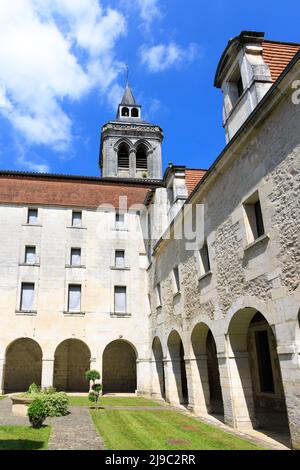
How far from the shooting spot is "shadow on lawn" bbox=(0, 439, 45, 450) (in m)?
7.51

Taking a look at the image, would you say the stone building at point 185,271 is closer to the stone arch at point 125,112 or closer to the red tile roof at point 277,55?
the red tile roof at point 277,55

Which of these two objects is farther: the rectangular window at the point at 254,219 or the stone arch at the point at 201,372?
the stone arch at the point at 201,372

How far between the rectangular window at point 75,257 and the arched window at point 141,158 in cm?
2317

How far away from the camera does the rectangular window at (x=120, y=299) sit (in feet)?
73.8

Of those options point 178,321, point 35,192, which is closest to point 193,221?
point 178,321

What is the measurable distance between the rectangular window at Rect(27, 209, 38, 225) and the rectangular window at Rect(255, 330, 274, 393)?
14.8 metres

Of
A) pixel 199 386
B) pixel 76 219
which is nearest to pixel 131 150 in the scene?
pixel 76 219

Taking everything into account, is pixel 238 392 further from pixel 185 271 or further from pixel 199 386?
pixel 185 271

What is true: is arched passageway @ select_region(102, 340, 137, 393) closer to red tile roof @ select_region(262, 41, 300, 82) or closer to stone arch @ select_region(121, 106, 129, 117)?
red tile roof @ select_region(262, 41, 300, 82)

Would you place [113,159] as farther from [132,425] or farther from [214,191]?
[132,425]

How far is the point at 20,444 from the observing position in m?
7.84

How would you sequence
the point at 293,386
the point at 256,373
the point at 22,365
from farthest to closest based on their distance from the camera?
the point at 22,365
the point at 256,373
the point at 293,386

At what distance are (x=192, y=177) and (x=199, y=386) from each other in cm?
902

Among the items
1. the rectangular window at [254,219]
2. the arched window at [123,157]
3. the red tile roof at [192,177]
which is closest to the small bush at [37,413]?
the rectangular window at [254,219]
